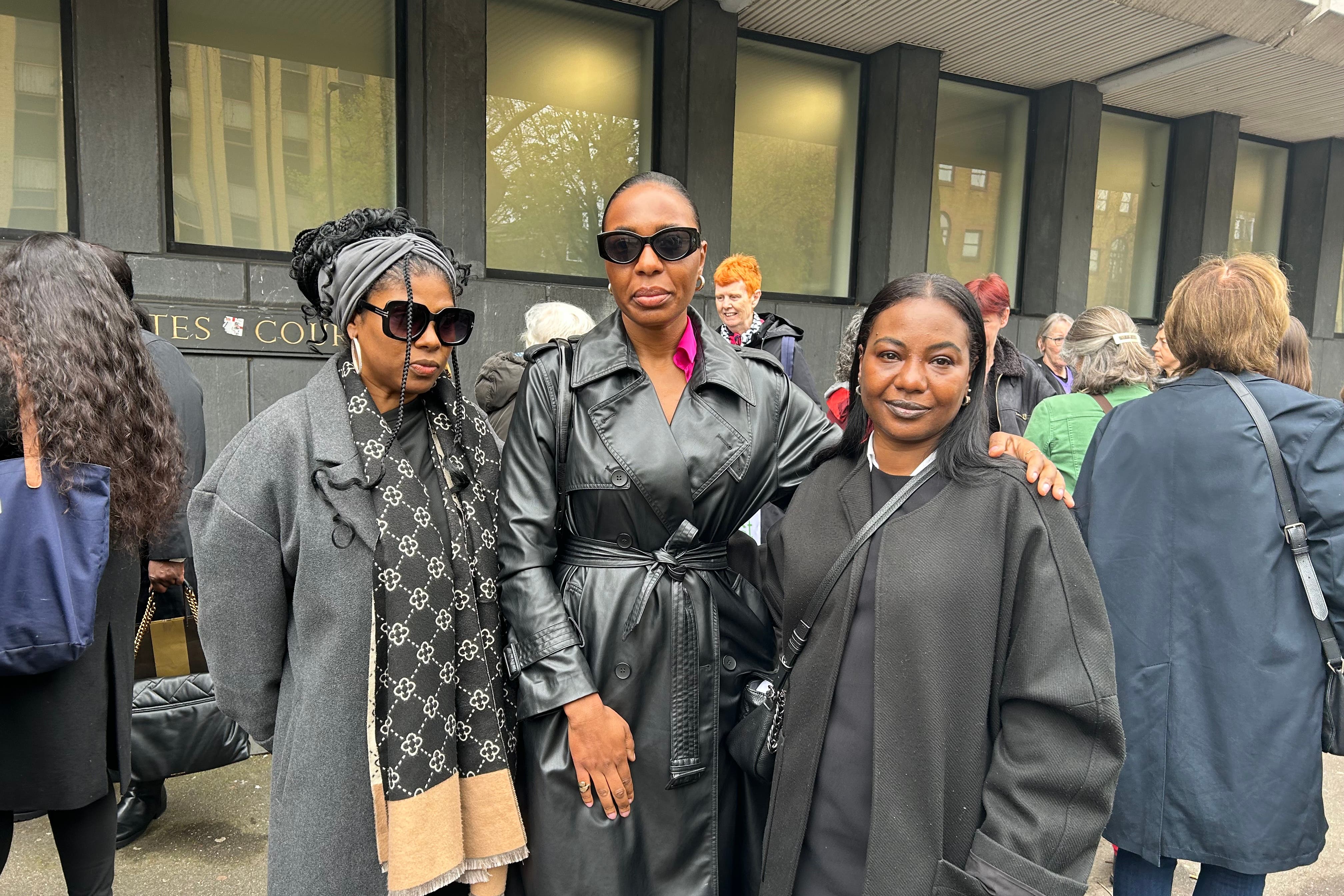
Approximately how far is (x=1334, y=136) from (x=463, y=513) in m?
13.5

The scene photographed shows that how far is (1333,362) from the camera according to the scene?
38.5 ft

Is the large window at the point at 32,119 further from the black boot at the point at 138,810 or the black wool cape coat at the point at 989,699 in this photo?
the black wool cape coat at the point at 989,699

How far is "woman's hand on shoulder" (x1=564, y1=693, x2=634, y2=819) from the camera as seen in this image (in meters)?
1.96

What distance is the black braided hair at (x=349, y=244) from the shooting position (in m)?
2.01

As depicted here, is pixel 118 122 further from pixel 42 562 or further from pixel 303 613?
pixel 303 613

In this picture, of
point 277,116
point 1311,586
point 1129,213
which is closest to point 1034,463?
point 1311,586

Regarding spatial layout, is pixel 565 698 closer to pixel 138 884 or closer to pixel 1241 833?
pixel 1241 833

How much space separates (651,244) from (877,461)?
2.43ft

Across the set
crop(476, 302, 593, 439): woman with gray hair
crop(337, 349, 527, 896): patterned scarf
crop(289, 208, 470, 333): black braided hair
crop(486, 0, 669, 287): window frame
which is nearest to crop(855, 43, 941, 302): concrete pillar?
crop(486, 0, 669, 287): window frame

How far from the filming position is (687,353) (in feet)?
7.46

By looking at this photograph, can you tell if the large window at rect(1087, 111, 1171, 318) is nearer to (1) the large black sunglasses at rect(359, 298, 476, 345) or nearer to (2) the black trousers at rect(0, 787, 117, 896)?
(1) the large black sunglasses at rect(359, 298, 476, 345)

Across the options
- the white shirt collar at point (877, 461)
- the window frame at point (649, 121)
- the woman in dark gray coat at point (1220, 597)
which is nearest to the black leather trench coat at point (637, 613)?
the white shirt collar at point (877, 461)

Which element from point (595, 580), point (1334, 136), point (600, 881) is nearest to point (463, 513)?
point (595, 580)

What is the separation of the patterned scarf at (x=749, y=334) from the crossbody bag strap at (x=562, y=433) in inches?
102
